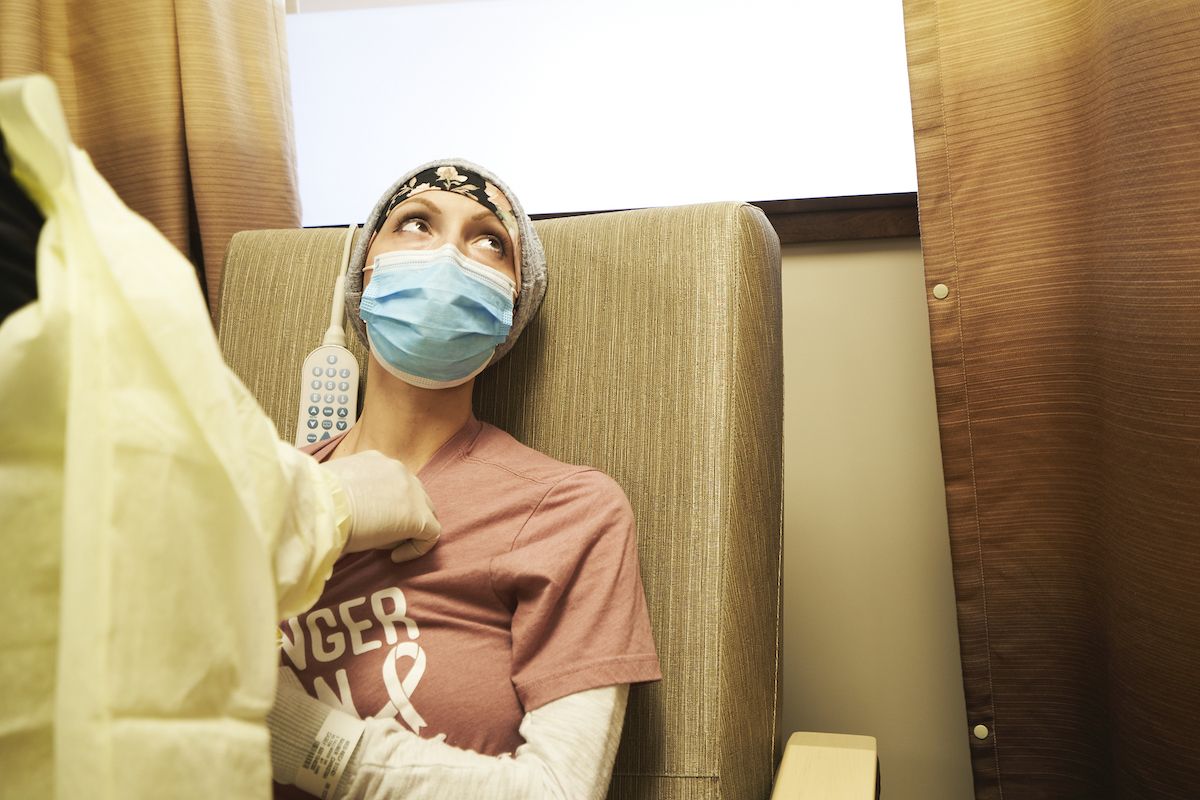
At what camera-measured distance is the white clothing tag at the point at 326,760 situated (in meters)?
0.74

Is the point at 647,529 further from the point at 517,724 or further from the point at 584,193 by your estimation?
the point at 584,193

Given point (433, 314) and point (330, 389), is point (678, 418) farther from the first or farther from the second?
point (330, 389)

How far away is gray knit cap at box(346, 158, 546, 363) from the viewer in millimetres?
1118

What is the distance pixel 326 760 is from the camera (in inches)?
29.2

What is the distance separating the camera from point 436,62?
1770 mm

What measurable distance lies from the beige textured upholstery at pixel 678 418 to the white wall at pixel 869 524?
0.38m

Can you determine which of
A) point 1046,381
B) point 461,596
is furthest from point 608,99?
point 461,596

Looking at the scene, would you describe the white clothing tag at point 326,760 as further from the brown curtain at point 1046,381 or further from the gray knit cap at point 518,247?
the brown curtain at point 1046,381

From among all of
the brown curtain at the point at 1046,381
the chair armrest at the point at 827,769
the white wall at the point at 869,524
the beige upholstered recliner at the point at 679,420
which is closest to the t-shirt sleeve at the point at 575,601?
the beige upholstered recliner at the point at 679,420

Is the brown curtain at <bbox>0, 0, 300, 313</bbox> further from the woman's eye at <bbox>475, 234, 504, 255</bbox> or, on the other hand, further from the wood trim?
the wood trim

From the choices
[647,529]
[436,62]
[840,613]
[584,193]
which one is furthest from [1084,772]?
[436,62]

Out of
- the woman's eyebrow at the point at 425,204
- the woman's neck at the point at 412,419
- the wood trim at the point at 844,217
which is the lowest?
the woman's neck at the point at 412,419

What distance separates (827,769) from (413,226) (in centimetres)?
77

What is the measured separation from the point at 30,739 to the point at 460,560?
1.62 feet
